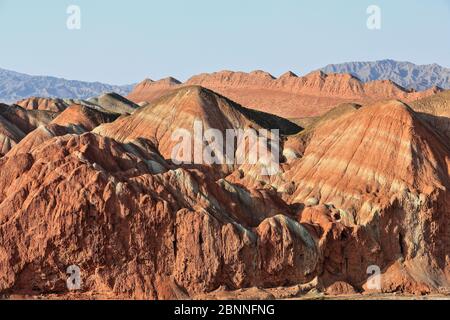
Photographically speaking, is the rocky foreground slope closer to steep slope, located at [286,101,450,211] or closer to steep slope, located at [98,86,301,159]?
steep slope, located at [286,101,450,211]

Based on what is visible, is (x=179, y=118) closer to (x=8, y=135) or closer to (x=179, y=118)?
(x=179, y=118)

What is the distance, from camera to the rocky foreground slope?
8456cm

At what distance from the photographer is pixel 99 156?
9431 cm

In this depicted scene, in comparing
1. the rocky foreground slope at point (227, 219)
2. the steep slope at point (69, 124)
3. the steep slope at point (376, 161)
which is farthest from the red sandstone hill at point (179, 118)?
the steep slope at point (376, 161)

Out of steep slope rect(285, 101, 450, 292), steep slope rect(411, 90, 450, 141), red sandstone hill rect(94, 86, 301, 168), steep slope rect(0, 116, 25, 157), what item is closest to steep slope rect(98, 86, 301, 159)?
red sandstone hill rect(94, 86, 301, 168)

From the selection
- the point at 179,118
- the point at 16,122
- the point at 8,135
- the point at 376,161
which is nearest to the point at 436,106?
the point at 179,118

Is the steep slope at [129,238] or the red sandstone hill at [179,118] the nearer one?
the steep slope at [129,238]

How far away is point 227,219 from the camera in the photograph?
8881 cm

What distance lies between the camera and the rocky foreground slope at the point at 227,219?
84.6 m

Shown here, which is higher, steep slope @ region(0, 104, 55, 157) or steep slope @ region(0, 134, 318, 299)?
steep slope @ region(0, 104, 55, 157)

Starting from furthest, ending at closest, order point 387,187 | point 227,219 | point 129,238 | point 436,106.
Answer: point 436,106, point 387,187, point 227,219, point 129,238

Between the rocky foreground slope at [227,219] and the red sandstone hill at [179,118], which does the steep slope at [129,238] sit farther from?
the red sandstone hill at [179,118]

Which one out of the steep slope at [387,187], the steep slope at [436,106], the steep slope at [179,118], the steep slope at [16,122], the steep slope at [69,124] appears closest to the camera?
the steep slope at [387,187]
